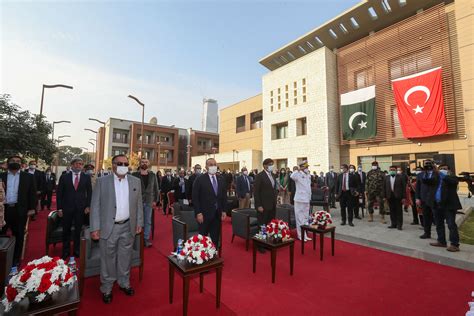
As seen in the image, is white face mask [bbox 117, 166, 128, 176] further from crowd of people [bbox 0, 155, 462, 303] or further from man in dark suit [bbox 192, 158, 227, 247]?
man in dark suit [bbox 192, 158, 227, 247]

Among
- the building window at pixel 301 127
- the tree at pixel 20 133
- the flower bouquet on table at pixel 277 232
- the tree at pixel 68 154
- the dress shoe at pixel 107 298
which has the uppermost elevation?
the tree at pixel 68 154

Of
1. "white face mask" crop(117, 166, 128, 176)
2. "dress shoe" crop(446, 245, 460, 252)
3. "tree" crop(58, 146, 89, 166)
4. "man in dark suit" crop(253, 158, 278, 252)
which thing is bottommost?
"dress shoe" crop(446, 245, 460, 252)

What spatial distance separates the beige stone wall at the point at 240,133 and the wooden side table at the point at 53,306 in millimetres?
27074

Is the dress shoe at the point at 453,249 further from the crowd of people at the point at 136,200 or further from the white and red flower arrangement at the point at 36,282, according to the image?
the white and red flower arrangement at the point at 36,282

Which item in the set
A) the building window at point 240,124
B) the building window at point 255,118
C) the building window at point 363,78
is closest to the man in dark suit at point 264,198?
the building window at point 363,78

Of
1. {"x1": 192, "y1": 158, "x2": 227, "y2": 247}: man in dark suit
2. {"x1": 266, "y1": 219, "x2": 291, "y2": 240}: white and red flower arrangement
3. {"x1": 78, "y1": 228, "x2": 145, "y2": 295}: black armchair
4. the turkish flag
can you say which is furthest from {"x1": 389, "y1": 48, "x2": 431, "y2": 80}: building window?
{"x1": 78, "y1": 228, "x2": 145, "y2": 295}: black armchair

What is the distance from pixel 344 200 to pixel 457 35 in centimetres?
1470

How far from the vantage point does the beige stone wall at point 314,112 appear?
63.5 feet

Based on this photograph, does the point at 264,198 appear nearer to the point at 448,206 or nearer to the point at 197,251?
the point at 197,251

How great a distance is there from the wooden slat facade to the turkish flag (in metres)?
0.49

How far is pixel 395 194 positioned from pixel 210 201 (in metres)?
5.74

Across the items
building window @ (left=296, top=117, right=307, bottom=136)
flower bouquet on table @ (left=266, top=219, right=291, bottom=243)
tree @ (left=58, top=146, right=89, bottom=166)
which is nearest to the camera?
flower bouquet on table @ (left=266, top=219, right=291, bottom=243)

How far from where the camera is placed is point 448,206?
5.00 m

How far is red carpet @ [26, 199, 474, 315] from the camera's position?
2914mm
